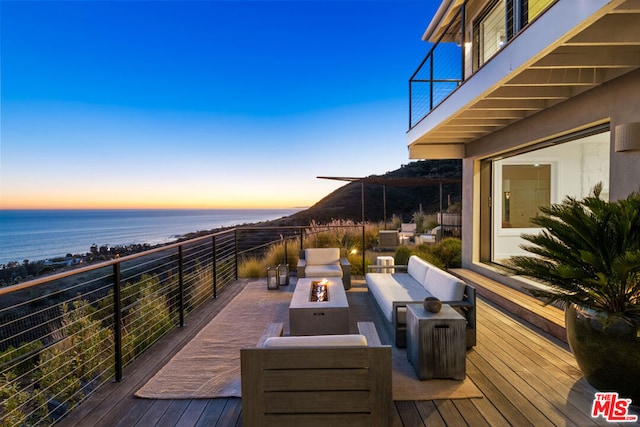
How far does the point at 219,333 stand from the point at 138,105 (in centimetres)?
1240

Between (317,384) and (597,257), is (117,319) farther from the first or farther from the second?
(597,257)

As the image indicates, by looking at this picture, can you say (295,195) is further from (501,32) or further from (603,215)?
(603,215)

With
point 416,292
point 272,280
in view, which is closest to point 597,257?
point 416,292

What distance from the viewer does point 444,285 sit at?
11.9 feet

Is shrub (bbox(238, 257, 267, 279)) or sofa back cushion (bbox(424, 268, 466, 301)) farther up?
sofa back cushion (bbox(424, 268, 466, 301))

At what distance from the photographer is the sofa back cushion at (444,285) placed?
3.38 metres

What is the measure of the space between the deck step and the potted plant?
458mm

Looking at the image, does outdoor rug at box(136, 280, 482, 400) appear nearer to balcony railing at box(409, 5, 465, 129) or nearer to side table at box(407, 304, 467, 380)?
side table at box(407, 304, 467, 380)

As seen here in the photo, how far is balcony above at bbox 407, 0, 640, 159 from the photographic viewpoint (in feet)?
7.72

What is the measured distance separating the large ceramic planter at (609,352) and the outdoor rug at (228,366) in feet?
2.63

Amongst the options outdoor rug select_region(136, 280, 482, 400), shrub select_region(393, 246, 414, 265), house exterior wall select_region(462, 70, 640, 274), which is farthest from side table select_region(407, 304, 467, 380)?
shrub select_region(393, 246, 414, 265)

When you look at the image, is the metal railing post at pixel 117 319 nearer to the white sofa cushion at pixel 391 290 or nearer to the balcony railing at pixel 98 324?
the balcony railing at pixel 98 324

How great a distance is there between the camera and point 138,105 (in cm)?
1323

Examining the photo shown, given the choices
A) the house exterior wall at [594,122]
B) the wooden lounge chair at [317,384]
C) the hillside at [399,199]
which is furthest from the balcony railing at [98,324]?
the hillside at [399,199]
